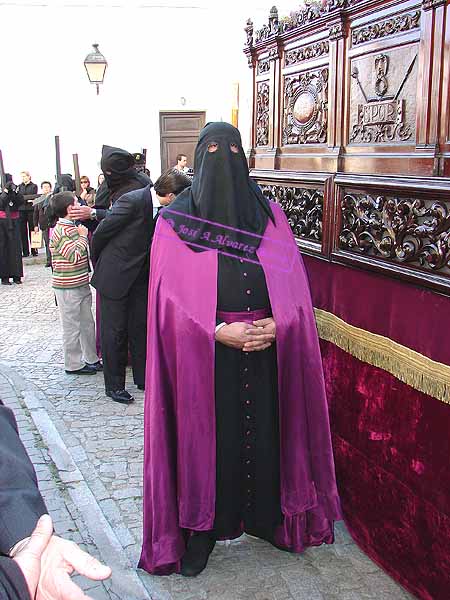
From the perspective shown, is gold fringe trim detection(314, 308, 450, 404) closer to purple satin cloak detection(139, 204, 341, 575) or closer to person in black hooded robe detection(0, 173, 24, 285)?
purple satin cloak detection(139, 204, 341, 575)

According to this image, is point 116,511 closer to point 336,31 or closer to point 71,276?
point 71,276

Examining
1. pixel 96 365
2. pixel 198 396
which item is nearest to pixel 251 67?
pixel 198 396

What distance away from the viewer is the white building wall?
15234mm

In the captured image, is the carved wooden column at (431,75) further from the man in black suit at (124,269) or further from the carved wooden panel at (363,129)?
the man in black suit at (124,269)

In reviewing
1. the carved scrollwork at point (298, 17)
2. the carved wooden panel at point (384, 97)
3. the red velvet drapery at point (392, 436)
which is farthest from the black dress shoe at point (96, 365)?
Answer: the carved wooden panel at point (384, 97)

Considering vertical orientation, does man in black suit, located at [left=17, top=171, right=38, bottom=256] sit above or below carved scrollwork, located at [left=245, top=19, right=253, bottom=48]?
below

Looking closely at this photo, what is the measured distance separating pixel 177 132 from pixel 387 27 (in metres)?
13.8

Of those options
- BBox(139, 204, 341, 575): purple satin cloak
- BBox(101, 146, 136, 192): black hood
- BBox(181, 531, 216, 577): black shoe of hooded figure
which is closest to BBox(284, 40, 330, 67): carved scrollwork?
BBox(139, 204, 341, 575): purple satin cloak

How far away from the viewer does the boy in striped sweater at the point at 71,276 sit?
587cm

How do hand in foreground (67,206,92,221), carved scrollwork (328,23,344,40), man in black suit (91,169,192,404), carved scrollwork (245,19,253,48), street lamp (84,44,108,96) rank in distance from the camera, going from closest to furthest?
carved scrollwork (328,23,344,40)
carved scrollwork (245,19,253,48)
man in black suit (91,169,192,404)
hand in foreground (67,206,92,221)
street lamp (84,44,108,96)

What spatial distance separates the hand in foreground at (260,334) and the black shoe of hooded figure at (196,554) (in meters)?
0.97

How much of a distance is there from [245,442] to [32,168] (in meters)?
14.3

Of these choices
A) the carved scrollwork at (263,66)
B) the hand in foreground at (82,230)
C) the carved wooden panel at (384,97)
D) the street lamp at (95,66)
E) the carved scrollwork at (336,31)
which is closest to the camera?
the carved wooden panel at (384,97)

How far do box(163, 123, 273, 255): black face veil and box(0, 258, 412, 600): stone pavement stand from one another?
1.58 metres
